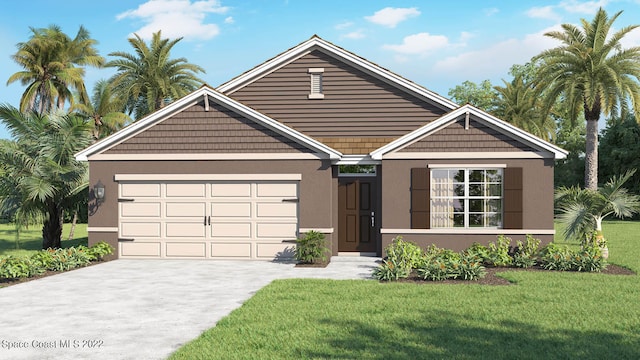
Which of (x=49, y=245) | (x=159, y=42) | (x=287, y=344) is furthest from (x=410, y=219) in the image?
(x=159, y=42)

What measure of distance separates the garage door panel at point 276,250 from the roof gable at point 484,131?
3.44 meters

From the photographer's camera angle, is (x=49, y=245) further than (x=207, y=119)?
Yes

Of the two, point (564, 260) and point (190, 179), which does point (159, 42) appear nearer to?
point (190, 179)

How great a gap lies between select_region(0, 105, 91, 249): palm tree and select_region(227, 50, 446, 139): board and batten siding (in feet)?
18.6

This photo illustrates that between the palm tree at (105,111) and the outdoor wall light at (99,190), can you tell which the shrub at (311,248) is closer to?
the outdoor wall light at (99,190)

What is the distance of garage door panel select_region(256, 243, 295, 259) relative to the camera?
16.5 metres

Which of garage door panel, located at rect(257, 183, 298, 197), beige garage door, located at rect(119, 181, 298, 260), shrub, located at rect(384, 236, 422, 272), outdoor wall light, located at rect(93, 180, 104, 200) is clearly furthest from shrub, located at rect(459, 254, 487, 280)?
outdoor wall light, located at rect(93, 180, 104, 200)

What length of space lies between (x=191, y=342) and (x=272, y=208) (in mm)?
9068

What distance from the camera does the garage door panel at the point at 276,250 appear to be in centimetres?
1645

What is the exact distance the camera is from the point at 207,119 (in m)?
16.6

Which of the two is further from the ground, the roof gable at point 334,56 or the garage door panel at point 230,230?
the roof gable at point 334,56

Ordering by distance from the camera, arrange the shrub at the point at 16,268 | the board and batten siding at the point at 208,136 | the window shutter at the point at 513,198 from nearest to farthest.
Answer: the shrub at the point at 16,268 < the window shutter at the point at 513,198 < the board and batten siding at the point at 208,136

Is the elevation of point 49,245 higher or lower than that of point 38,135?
lower

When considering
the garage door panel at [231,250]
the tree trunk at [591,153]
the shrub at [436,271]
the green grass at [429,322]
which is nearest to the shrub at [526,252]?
the green grass at [429,322]
